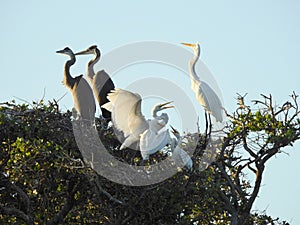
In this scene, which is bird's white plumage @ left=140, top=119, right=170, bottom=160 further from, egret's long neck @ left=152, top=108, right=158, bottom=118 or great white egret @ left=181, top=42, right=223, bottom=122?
great white egret @ left=181, top=42, right=223, bottom=122

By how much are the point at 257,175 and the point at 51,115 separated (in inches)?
115

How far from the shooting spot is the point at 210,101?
12312 millimetres

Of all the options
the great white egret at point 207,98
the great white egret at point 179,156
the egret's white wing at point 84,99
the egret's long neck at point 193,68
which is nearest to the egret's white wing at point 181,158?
the great white egret at point 179,156

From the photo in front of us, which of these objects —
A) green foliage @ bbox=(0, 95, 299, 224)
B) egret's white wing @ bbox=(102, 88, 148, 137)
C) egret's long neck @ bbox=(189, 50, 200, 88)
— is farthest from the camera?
egret's long neck @ bbox=(189, 50, 200, 88)

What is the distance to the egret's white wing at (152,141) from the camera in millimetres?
8938

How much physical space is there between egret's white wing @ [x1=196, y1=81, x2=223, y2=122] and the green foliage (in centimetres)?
243

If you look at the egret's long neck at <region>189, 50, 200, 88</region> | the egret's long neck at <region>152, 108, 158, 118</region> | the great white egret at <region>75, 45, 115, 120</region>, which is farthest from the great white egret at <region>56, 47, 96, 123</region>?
A: the egret's long neck at <region>189, 50, 200, 88</region>

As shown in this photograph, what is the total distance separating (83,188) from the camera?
921 centimetres

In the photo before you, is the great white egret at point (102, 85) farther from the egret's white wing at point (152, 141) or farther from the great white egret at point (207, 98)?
the egret's white wing at point (152, 141)

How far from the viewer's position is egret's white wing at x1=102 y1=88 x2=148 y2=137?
9680 millimetres

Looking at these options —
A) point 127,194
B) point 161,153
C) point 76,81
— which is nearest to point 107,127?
point 161,153

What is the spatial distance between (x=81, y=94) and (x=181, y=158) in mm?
3189

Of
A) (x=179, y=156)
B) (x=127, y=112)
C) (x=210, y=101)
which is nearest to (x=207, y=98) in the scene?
(x=210, y=101)

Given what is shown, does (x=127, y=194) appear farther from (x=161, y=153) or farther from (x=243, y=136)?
(x=243, y=136)
